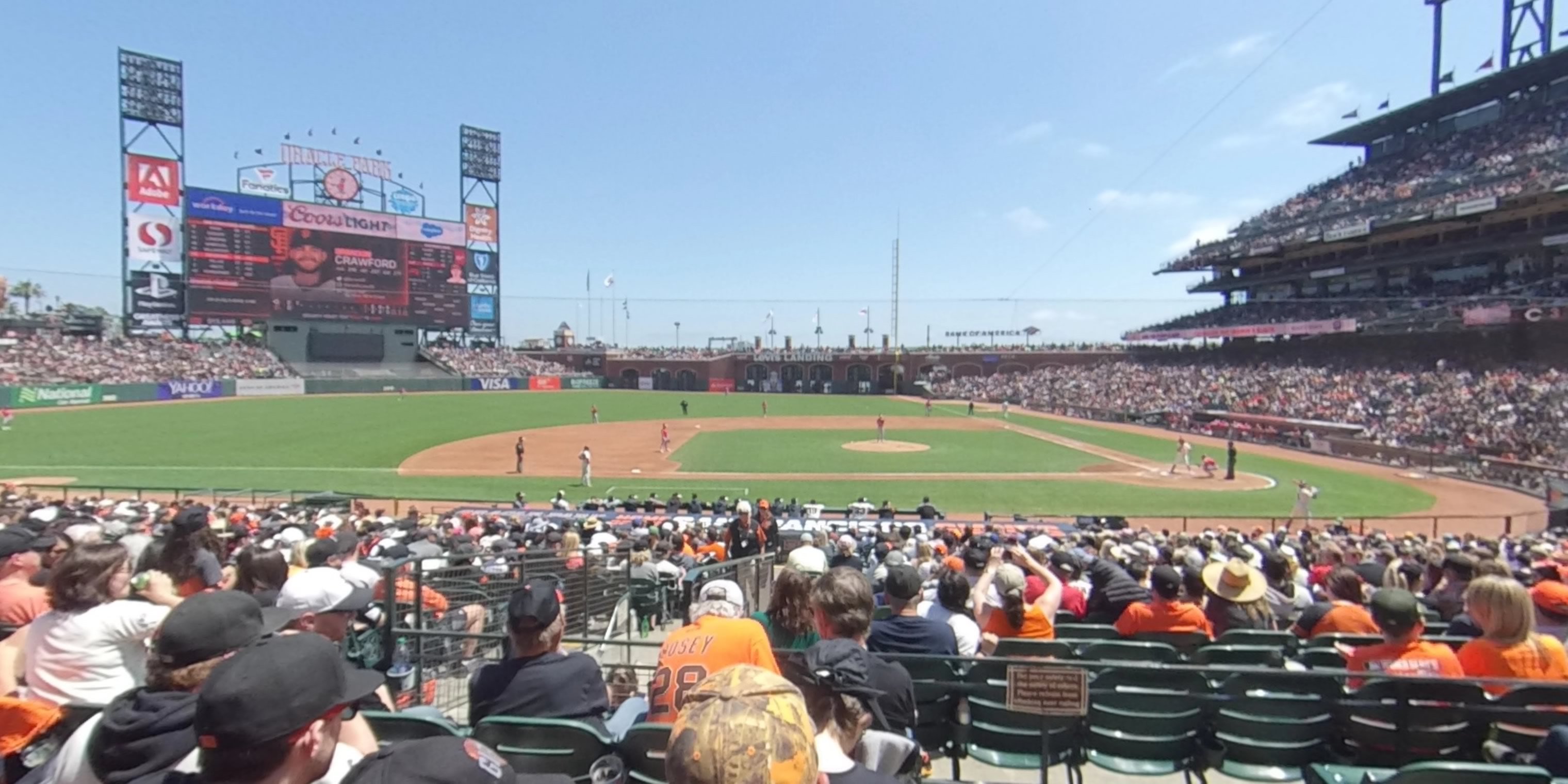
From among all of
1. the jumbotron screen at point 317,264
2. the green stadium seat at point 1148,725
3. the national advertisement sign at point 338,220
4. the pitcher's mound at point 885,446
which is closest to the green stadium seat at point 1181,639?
the green stadium seat at point 1148,725

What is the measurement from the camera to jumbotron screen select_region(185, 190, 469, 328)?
65312 millimetres

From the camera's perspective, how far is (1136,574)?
28.0ft

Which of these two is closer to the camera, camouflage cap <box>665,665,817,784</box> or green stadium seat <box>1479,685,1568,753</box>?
camouflage cap <box>665,665,817,784</box>

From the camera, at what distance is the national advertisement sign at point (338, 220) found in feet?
227

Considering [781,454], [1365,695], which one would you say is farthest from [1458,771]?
[781,454]

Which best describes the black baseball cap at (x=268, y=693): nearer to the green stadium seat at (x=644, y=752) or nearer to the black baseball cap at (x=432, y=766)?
the black baseball cap at (x=432, y=766)

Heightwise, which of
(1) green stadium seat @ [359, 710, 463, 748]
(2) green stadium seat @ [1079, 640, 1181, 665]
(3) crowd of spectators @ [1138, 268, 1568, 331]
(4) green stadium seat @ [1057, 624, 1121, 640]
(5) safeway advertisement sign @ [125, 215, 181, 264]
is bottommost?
(4) green stadium seat @ [1057, 624, 1121, 640]

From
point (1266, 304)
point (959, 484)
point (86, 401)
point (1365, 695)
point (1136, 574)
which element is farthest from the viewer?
point (1266, 304)

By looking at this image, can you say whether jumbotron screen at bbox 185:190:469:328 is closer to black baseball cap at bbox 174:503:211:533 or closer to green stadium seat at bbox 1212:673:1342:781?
black baseball cap at bbox 174:503:211:533

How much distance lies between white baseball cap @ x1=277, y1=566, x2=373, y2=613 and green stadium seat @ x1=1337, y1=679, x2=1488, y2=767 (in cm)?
583

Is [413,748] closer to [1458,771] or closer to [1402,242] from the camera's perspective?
[1458,771]

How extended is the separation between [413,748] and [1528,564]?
48.0 ft

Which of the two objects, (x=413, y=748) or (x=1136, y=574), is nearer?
(x=413, y=748)

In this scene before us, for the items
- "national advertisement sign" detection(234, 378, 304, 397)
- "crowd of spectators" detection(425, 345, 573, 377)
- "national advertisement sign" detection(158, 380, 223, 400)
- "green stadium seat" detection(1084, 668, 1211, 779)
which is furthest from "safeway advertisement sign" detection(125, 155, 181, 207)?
"green stadium seat" detection(1084, 668, 1211, 779)
